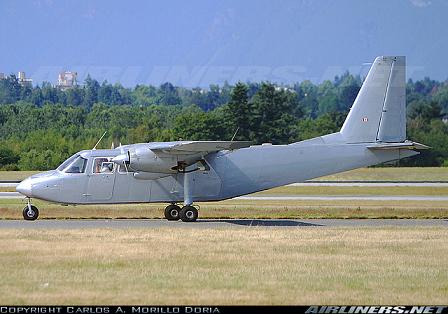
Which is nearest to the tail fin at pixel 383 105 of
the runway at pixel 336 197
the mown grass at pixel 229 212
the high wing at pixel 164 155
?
the mown grass at pixel 229 212

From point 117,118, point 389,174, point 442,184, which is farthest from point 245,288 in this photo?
point 117,118

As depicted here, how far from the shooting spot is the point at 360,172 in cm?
6519

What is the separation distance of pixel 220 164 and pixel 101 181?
385cm

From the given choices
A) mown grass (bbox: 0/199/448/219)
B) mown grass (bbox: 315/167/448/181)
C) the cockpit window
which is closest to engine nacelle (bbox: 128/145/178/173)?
the cockpit window

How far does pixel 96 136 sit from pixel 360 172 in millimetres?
19067

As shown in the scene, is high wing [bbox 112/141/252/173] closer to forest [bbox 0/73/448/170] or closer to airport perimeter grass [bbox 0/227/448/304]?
airport perimeter grass [bbox 0/227/448/304]

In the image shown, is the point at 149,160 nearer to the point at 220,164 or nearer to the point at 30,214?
the point at 220,164

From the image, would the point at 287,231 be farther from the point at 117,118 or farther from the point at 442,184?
the point at 117,118

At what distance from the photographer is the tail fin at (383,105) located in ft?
99.8

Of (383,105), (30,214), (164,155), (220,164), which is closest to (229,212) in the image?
(220,164)

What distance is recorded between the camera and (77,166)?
96.6ft

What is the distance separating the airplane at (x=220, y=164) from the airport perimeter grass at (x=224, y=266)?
12.7 feet

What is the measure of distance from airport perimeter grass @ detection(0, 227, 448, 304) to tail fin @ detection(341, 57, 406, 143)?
5.18 metres

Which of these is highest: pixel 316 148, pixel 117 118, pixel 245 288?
pixel 117 118
